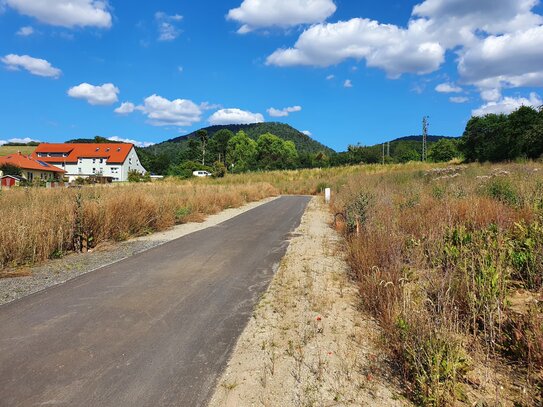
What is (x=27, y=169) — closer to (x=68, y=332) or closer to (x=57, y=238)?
(x=57, y=238)

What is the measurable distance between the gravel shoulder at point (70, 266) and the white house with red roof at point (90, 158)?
254 feet

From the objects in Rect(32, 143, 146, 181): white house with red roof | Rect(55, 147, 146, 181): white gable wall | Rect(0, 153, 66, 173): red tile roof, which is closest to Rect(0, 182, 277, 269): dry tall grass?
Rect(0, 153, 66, 173): red tile roof

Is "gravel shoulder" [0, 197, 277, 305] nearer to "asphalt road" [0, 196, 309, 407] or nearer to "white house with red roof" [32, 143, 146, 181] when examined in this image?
"asphalt road" [0, 196, 309, 407]

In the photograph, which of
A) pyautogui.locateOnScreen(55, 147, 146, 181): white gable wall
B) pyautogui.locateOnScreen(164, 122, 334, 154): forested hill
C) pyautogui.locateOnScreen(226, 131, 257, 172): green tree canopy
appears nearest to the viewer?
pyautogui.locateOnScreen(55, 147, 146, 181): white gable wall

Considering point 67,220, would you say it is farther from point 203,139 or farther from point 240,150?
point 203,139

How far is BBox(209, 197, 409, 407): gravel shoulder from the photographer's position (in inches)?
110

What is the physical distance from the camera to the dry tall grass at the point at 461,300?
2758mm

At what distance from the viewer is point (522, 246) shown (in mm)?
Result: 5086

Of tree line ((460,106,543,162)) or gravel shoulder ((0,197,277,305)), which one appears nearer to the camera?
gravel shoulder ((0,197,277,305))

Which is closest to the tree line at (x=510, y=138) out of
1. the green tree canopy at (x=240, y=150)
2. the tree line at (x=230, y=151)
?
the tree line at (x=230, y=151)

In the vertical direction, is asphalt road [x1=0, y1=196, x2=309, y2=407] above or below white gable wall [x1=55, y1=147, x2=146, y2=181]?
below

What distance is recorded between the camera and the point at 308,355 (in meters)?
3.45

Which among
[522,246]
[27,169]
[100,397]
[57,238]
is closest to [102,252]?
[57,238]

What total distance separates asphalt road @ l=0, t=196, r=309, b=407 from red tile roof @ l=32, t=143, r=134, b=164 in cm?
8225
